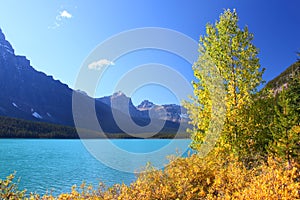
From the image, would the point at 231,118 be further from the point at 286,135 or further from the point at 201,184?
the point at 201,184

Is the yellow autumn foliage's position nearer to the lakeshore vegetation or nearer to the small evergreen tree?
the lakeshore vegetation

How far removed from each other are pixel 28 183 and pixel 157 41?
31.6 meters

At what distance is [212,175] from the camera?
12.2 m

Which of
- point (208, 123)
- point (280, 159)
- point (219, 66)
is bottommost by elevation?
point (280, 159)

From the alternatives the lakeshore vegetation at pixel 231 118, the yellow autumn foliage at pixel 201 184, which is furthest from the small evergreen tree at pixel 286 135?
the yellow autumn foliage at pixel 201 184

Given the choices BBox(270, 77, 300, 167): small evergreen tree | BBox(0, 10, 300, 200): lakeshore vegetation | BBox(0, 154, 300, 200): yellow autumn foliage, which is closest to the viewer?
BBox(0, 154, 300, 200): yellow autumn foliage

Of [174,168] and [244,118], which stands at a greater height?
[244,118]

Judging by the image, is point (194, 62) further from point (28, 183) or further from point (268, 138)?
point (28, 183)

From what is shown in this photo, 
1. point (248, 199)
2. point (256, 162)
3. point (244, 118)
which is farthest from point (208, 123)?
point (248, 199)

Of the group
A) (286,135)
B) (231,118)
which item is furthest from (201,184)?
(286,135)

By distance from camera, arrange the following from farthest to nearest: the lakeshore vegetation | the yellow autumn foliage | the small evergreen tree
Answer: the small evergreen tree
the lakeshore vegetation
the yellow autumn foliage

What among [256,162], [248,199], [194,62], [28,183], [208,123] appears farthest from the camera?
[28,183]

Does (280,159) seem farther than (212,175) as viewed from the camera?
Yes

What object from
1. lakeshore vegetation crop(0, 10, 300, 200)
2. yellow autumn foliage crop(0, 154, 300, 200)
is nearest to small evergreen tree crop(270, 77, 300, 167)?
lakeshore vegetation crop(0, 10, 300, 200)
